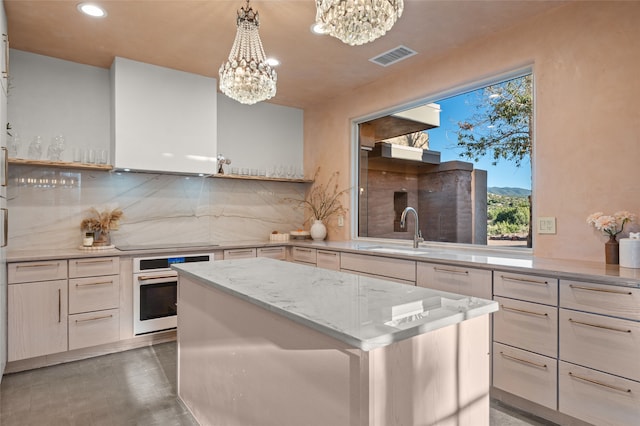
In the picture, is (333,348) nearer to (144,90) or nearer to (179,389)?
(179,389)

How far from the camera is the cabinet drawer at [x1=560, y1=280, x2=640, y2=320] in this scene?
1.81m

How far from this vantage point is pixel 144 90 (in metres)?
3.52

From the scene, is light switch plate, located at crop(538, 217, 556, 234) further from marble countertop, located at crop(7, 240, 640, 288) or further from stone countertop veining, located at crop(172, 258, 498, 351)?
stone countertop veining, located at crop(172, 258, 498, 351)

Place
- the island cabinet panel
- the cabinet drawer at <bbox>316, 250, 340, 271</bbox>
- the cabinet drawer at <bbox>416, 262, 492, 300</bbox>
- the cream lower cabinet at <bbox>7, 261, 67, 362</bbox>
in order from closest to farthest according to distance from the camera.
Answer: the island cabinet panel < the cabinet drawer at <bbox>416, 262, 492, 300</bbox> < the cream lower cabinet at <bbox>7, 261, 67, 362</bbox> < the cabinet drawer at <bbox>316, 250, 340, 271</bbox>

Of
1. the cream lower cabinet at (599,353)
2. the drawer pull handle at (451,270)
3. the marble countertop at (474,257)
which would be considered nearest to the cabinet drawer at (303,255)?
the marble countertop at (474,257)

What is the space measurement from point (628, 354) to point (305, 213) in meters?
3.79

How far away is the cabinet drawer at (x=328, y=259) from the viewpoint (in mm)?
3646

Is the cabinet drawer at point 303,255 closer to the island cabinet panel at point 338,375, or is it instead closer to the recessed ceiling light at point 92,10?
the island cabinet panel at point 338,375

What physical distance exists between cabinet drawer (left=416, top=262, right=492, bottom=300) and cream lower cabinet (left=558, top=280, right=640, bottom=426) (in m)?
0.46

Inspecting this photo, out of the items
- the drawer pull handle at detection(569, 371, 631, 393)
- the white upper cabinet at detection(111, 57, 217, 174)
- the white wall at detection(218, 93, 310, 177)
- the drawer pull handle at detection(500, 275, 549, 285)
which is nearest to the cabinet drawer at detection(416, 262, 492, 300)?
the drawer pull handle at detection(500, 275, 549, 285)

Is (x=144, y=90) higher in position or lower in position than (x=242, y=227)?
higher

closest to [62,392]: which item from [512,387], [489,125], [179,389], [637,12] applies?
[179,389]

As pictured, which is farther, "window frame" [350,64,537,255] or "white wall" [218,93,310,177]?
"white wall" [218,93,310,177]

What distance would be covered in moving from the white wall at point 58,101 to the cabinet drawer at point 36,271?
41.9 inches
